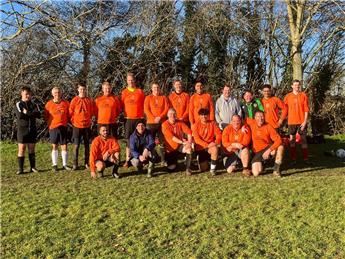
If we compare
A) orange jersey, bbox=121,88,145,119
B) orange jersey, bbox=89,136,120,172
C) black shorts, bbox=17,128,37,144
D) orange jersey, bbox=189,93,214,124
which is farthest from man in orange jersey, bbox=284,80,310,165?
black shorts, bbox=17,128,37,144

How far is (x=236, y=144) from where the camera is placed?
8250 millimetres

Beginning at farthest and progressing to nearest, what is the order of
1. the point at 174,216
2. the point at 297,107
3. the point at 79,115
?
the point at 297,107 < the point at 79,115 < the point at 174,216

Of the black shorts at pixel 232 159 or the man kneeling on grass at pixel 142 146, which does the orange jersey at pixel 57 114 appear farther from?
the black shorts at pixel 232 159

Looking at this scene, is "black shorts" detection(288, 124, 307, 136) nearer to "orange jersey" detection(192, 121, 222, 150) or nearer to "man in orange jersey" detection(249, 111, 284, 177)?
"man in orange jersey" detection(249, 111, 284, 177)

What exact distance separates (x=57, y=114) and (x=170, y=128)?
7.80 feet

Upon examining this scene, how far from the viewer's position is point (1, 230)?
207 inches

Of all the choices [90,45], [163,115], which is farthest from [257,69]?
[163,115]

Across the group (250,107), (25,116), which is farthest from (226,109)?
(25,116)

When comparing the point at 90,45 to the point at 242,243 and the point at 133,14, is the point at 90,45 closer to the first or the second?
the point at 133,14

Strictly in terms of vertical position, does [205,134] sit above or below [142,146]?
above

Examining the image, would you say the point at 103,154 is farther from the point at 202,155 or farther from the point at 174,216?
the point at 174,216

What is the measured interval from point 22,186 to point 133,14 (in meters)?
8.34

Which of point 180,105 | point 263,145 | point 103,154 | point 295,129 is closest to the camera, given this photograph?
point 103,154

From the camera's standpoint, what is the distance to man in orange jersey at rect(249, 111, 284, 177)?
7.99 meters
